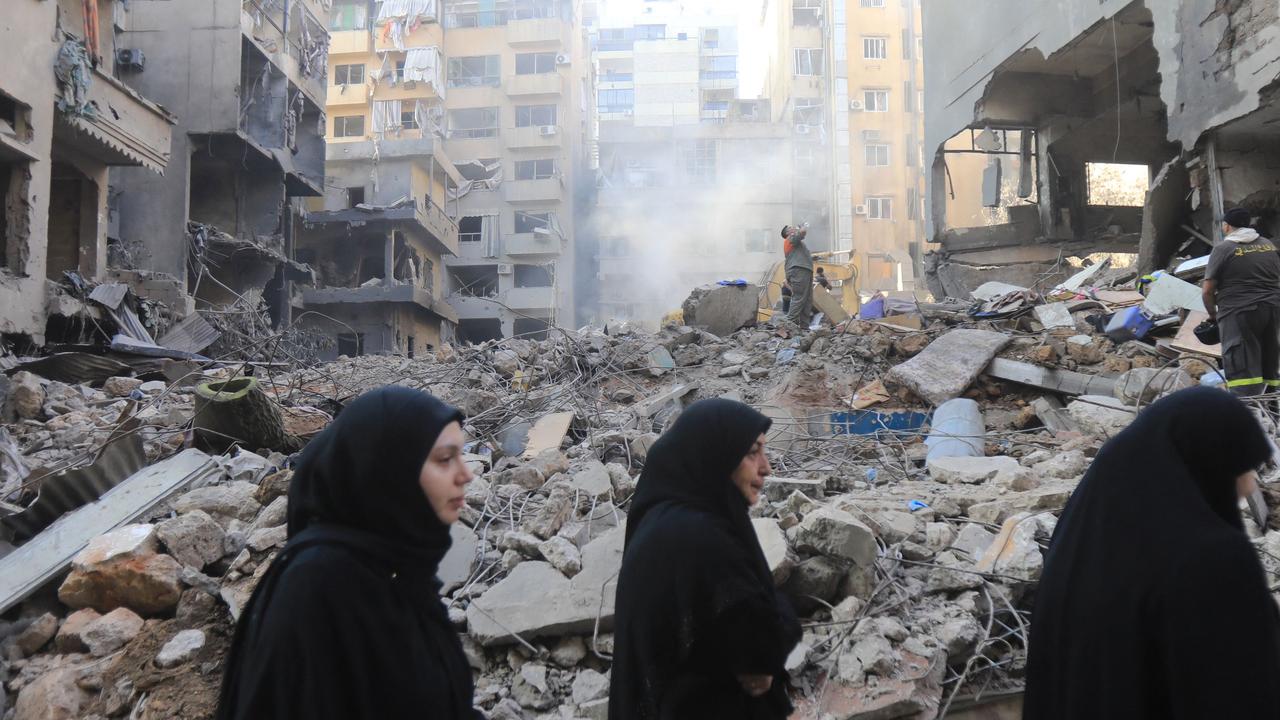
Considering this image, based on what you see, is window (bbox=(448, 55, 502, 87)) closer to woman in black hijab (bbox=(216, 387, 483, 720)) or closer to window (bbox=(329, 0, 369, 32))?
window (bbox=(329, 0, 369, 32))

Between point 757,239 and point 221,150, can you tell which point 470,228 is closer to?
point 757,239

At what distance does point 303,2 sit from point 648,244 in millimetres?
21594

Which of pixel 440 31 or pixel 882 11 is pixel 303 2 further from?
pixel 882 11

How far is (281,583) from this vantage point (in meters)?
1.45

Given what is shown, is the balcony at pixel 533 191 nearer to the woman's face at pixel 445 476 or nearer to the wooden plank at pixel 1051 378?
the wooden plank at pixel 1051 378

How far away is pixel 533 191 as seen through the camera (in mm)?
36688

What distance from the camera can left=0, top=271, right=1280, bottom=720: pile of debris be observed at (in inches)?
124

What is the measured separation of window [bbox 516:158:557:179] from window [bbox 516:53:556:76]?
14.6 ft

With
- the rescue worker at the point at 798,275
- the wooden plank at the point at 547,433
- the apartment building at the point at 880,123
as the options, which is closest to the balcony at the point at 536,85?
the apartment building at the point at 880,123

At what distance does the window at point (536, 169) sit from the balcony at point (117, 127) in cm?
2310

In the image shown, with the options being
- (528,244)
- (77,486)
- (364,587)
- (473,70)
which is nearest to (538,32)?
(473,70)

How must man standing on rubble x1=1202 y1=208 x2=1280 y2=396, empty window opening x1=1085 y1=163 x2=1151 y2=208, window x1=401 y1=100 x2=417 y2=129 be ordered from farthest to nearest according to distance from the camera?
window x1=401 y1=100 x2=417 y2=129
empty window opening x1=1085 y1=163 x2=1151 y2=208
man standing on rubble x1=1202 y1=208 x2=1280 y2=396

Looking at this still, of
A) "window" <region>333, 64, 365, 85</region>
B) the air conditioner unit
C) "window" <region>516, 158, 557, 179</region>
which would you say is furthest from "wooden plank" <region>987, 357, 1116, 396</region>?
"window" <region>333, 64, 365, 85</region>

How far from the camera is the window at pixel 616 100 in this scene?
5800 cm
